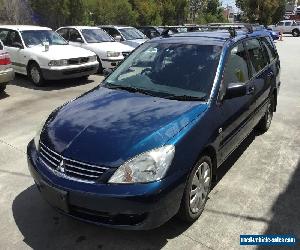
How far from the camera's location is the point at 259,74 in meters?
5.58

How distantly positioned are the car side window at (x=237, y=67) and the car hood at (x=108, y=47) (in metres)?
8.02

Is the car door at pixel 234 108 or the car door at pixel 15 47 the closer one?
the car door at pixel 234 108

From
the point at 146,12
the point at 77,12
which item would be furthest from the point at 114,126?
the point at 146,12

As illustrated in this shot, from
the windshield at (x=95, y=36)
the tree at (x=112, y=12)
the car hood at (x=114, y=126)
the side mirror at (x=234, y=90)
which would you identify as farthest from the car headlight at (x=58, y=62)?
the tree at (x=112, y=12)

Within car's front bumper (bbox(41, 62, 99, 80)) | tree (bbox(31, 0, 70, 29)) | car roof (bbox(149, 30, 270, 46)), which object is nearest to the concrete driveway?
car roof (bbox(149, 30, 270, 46))

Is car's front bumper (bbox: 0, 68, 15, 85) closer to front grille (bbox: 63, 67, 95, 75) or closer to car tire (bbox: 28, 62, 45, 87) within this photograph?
car tire (bbox: 28, 62, 45, 87)

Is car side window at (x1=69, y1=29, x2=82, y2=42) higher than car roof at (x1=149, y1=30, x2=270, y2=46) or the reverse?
the reverse

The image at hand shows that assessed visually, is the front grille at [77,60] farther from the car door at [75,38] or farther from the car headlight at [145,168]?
the car headlight at [145,168]

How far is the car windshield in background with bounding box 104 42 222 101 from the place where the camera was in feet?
14.1

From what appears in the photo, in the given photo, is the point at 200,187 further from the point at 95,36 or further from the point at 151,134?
the point at 95,36

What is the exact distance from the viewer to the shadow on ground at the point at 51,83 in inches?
423

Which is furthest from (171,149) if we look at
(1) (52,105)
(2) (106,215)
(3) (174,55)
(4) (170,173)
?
(1) (52,105)

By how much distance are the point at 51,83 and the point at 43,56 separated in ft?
3.10

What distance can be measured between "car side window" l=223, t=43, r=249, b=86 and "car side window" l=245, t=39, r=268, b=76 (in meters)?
0.24
